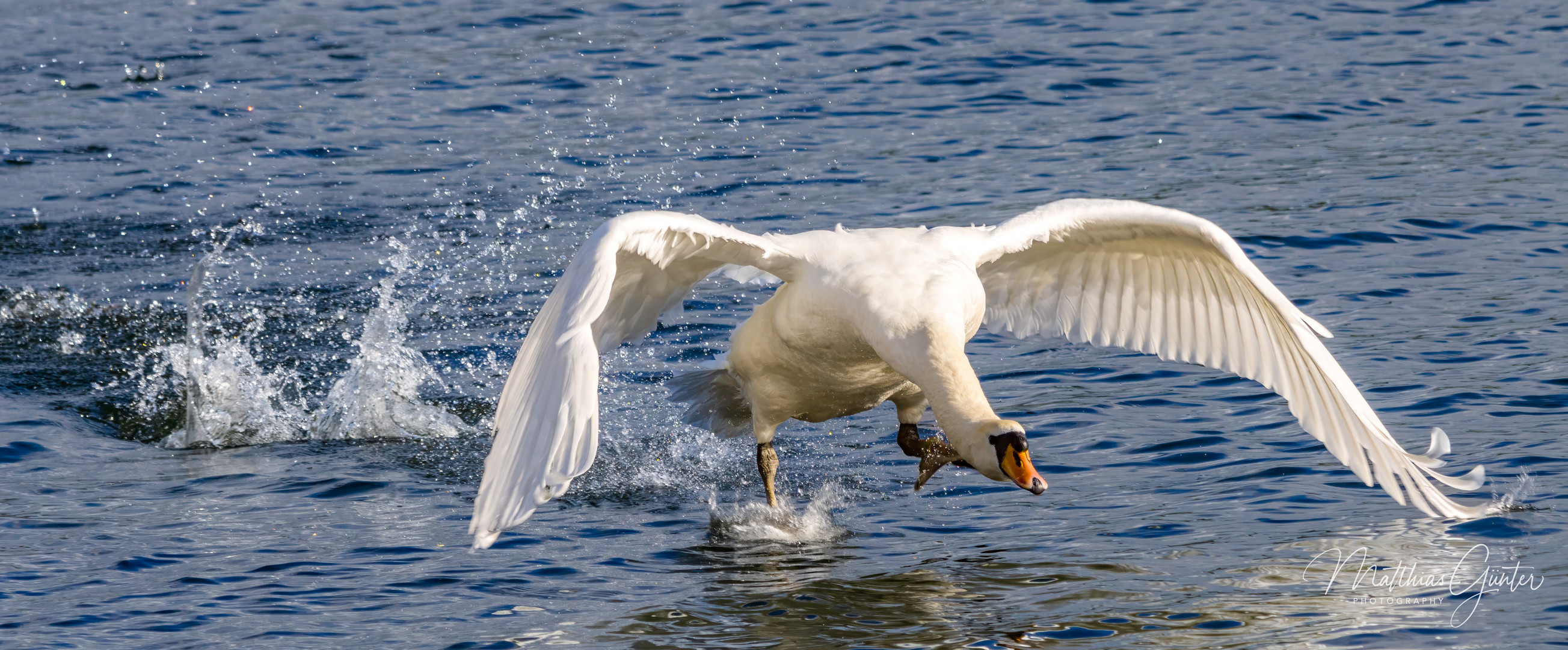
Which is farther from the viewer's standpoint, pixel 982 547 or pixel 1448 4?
pixel 1448 4

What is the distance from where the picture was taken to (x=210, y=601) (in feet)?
21.1

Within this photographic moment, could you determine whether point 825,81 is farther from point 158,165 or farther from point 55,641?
point 55,641

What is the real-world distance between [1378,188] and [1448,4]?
8493mm

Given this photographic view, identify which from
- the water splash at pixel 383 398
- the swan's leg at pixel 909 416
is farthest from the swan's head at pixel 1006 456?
the water splash at pixel 383 398

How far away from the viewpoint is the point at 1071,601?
6258 mm

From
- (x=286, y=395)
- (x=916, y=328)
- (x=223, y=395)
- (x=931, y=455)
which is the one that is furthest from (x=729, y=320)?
(x=916, y=328)

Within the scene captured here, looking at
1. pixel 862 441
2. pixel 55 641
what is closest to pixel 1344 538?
pixel 862 441

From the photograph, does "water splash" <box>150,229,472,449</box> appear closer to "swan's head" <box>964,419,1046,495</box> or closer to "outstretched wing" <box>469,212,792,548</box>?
"outstretched wing" <box>469,212,792,548</box>

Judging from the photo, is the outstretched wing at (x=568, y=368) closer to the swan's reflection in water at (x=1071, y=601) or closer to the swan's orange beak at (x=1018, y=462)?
the swan's reflection in water at (x=1071, y=601)

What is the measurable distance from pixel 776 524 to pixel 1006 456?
1882 mm

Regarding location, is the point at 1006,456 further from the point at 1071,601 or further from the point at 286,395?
the point at 286,395

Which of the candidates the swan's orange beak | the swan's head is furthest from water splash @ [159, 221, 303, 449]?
the swan's orange beak

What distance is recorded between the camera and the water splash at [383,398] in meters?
9.05

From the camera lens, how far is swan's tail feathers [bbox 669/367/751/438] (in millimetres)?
8094
